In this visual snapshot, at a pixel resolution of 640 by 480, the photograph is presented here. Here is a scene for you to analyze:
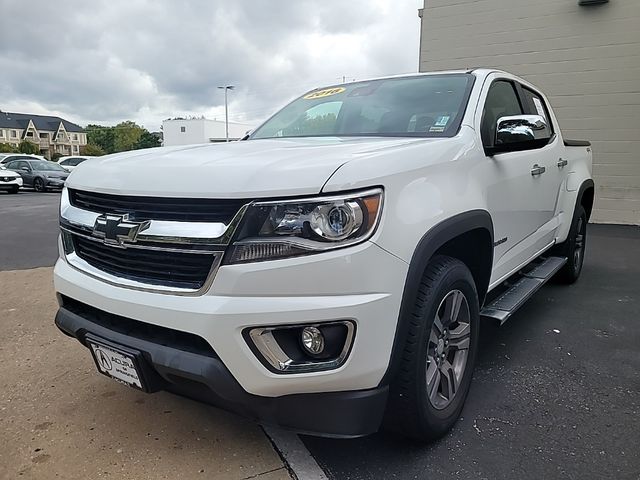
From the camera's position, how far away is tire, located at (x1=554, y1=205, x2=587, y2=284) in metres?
4.79

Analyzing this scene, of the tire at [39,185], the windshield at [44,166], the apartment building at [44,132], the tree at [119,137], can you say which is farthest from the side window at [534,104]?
the apartment building at [44,132]

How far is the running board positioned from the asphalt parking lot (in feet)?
1.29

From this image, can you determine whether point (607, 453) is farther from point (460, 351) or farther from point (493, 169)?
point (493, 169)

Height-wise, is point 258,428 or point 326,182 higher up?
point 326,182

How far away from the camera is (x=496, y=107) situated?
322cm

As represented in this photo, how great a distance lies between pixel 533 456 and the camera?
7.35 feet

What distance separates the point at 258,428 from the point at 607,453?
5.35 ft

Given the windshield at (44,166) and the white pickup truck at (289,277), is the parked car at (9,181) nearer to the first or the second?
the windshield at (44,166)

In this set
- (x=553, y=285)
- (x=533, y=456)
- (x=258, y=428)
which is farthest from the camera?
(x=553, y=285)

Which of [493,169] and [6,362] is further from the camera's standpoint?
[6,362]

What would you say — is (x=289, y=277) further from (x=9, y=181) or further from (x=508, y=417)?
(x=9, y=181)

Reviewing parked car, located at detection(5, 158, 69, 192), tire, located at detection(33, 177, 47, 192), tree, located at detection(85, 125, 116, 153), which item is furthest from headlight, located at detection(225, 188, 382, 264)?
tree, located at detection(85, 125, 116, 153)

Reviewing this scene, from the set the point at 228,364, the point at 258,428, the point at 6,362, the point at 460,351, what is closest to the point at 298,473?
the point at 258,428

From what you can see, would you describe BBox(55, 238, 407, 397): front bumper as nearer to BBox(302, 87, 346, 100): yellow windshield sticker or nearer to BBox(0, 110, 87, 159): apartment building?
BBox(302, 87, 346, 100): yellow windshield sticker
